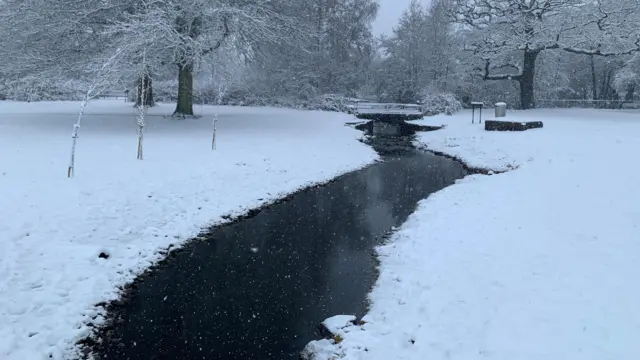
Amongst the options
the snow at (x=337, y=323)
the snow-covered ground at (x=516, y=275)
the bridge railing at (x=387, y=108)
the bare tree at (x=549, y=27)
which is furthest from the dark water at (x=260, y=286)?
the bridge railing at (x=387, y=108)

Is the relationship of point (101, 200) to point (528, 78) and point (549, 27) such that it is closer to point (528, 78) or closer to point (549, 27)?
point (549, 27)

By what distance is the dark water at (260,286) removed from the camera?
582cm

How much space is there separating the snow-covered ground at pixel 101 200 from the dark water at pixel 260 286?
0.63 meters

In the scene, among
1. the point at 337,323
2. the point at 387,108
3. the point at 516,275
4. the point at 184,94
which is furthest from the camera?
the point at 387,108

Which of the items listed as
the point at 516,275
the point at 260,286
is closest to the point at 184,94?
the point at 260,286

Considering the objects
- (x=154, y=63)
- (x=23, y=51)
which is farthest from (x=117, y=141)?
(x=23, y=51)

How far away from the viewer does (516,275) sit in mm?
6977

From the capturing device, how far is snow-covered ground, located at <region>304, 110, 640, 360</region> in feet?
17.3

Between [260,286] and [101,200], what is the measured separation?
439 cm

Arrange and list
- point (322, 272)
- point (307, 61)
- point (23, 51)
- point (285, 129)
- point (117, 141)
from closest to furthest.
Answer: point (322, 272)
point (117, 141)
point (23, 51)
point (285, 129)
point (307, 61)

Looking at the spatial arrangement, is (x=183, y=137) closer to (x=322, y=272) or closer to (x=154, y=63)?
(x=154, y=63)

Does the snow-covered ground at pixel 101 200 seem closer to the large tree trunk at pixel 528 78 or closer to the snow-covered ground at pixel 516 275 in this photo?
the snow-covered ground at pixel 516 275

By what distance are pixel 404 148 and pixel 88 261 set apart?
19752mm

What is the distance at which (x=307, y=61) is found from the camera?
42156 millimetres
